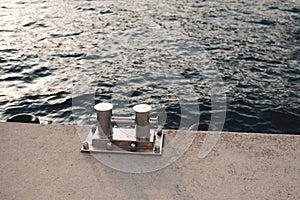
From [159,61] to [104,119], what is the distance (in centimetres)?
561

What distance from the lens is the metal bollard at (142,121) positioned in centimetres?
319

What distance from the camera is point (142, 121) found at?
3.22 m

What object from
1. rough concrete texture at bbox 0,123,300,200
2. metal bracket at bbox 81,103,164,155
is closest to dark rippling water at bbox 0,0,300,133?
rough concrete texture at bbox 0,123,300,200

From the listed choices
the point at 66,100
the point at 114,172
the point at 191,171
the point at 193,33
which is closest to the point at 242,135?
the point at 191,171

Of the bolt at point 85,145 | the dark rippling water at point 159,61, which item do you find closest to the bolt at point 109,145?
the bolt at point 85,145

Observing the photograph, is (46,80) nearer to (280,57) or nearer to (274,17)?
(280,57)

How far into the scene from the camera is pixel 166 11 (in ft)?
41.2

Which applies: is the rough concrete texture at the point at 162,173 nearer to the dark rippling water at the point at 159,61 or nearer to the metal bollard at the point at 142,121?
the metal bollard at the point at 142,121

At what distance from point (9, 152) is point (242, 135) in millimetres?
2193

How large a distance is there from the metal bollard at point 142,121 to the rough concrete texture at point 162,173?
15.5 inches

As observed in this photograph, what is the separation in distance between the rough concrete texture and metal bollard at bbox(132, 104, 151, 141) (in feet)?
1.29

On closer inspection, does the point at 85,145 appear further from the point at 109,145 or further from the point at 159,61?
the point at 159,61

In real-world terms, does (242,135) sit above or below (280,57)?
above

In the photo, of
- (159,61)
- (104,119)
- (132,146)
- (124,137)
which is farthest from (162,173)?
(159,61)
